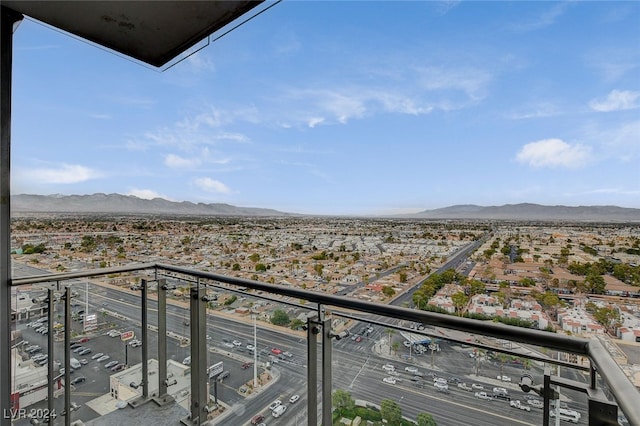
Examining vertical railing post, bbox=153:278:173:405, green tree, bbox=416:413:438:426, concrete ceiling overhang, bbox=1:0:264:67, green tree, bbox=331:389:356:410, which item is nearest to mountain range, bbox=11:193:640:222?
vertical railing post, bbox=153:278:173:405

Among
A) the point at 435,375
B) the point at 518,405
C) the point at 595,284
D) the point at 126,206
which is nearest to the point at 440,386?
the point at 435,375

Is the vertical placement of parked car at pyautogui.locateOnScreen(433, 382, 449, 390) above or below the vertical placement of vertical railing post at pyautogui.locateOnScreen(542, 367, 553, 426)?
below

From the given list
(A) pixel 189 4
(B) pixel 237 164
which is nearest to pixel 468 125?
(B) pixel 237 164

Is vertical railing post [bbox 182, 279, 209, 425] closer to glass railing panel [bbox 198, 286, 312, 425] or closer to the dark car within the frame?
glass railing panel [bbox 198, 286, 312, 425]

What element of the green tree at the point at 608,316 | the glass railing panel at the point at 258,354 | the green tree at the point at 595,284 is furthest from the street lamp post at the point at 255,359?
the green tree at the point at 595,284

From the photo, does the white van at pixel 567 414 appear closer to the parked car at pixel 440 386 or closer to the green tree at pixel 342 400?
the parked car at pixel 440 386

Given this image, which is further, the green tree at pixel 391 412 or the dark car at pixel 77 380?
the dark car at pixel 77 380
